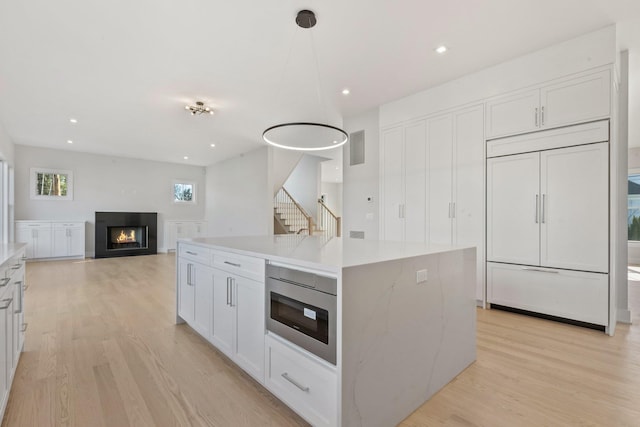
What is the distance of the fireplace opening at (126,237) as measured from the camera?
859cm

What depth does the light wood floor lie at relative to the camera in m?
1.65

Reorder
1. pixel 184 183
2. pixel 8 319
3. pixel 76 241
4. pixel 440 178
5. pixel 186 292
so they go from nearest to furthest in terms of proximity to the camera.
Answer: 1. pixel 8 319
2. pixel 186 292
3. pixel 440 178
4. pixel 76 241
5. pixel 184 183

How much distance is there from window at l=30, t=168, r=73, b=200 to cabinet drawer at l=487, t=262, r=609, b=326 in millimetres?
10094

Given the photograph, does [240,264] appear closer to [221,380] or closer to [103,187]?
[221,380]

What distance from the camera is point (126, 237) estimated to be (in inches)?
352

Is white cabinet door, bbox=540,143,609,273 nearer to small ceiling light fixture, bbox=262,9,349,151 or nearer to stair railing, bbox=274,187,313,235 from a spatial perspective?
small ceiling light fixture, bbox=262,9,349,151

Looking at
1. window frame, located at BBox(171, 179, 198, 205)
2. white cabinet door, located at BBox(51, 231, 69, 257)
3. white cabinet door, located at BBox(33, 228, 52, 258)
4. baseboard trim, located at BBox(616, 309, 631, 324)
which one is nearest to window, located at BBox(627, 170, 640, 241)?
baseboard trim, located at BBox(616, 309, 631, 324)

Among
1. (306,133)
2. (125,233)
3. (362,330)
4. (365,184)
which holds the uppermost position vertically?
(306,133)

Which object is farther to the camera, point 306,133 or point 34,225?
point 34,225

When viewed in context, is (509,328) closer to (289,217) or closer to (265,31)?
(265,31)

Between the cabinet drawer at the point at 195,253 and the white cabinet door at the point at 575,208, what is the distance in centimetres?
350

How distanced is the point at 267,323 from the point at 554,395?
184 centimetres

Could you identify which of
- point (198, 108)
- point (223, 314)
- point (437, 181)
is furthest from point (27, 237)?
point (437, 181)

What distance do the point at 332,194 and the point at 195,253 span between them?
12.7m
